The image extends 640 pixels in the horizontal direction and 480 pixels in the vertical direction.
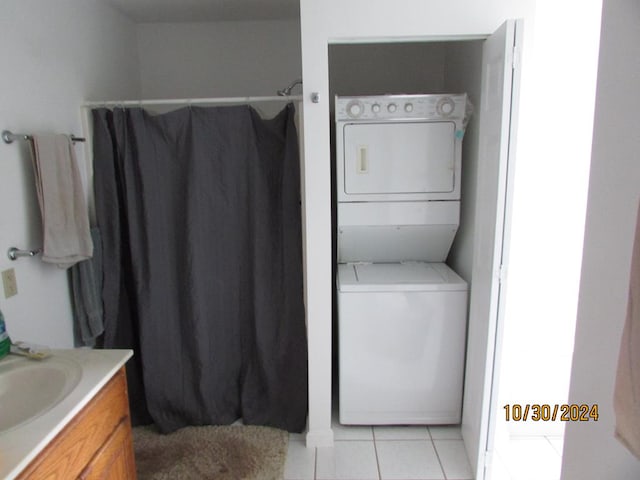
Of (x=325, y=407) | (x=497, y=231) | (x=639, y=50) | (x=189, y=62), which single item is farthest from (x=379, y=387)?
(x=189, y=62)

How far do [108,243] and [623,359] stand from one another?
229 centimetres

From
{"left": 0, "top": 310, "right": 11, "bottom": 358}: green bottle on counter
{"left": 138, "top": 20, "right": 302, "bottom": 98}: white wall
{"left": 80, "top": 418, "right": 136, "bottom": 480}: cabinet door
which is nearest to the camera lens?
{"left": 80, "top": 418, "right": 136, "bottom": 480}: cabinet door

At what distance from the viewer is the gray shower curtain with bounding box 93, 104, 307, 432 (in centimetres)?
211

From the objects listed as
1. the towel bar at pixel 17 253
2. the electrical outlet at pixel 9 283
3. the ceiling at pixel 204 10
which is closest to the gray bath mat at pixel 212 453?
the electrical outlet at pixel 9 283

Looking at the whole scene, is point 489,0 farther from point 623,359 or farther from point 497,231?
point 623,359

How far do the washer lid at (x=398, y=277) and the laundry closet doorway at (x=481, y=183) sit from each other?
0.12 m

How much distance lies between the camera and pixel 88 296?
80.7 inches

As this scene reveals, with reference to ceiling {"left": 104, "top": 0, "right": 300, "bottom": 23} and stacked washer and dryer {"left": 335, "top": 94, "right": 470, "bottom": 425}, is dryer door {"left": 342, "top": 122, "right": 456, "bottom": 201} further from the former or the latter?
ceiling {"left": 104, "top": 0, "right": 300, "bottom": 23}

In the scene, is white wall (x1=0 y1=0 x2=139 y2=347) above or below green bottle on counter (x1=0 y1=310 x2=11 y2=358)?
above

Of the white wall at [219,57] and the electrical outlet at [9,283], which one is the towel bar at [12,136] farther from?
the white wall at [219,57]

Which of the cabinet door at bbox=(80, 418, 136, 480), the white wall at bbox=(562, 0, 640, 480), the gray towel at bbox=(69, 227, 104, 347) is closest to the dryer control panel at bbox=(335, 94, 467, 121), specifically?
the white wall at bbox=(562, 0, 640, 480)

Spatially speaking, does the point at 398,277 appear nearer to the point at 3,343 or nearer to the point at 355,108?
the point at 355,108

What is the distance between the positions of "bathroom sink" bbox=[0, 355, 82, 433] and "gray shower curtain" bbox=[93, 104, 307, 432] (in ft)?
2.77

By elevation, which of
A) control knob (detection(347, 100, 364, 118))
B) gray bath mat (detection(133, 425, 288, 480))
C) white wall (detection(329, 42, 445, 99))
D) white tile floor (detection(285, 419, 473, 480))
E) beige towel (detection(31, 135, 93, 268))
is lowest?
white tile floor (detection(285, 419, 473, 480))
